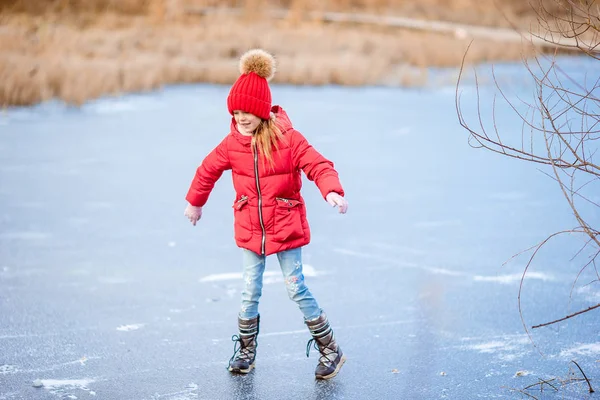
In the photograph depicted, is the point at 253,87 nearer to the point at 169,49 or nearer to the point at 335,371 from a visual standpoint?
the point at 335,371

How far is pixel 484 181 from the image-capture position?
9258 millimetres

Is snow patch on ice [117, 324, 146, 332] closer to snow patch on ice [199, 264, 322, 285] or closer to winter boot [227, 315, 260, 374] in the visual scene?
winter boot [227, 315, 260, 374]

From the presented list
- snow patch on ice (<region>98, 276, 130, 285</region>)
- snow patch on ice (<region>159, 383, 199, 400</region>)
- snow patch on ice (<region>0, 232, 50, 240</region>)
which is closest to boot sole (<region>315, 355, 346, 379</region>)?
snow patch on ice (<region>159, 383, 199, 400</region>)

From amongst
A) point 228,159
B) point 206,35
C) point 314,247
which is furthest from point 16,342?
point 206,35

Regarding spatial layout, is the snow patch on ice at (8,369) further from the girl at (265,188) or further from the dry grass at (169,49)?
the dry grass at (169,49)

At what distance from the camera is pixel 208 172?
Answer: 4.29 meters

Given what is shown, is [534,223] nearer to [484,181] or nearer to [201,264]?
[484,181]

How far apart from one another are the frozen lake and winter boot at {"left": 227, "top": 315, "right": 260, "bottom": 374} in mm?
67

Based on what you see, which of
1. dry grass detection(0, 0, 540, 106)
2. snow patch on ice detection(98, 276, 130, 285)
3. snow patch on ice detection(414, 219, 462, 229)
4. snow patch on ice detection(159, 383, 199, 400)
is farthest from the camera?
dry grass detection(0, 0, 540, 106)

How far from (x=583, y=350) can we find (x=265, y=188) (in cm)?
186

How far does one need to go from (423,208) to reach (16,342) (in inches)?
171

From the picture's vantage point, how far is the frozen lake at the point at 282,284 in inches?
165

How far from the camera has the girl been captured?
13.4 ft

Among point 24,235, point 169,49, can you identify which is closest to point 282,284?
point 24,235
